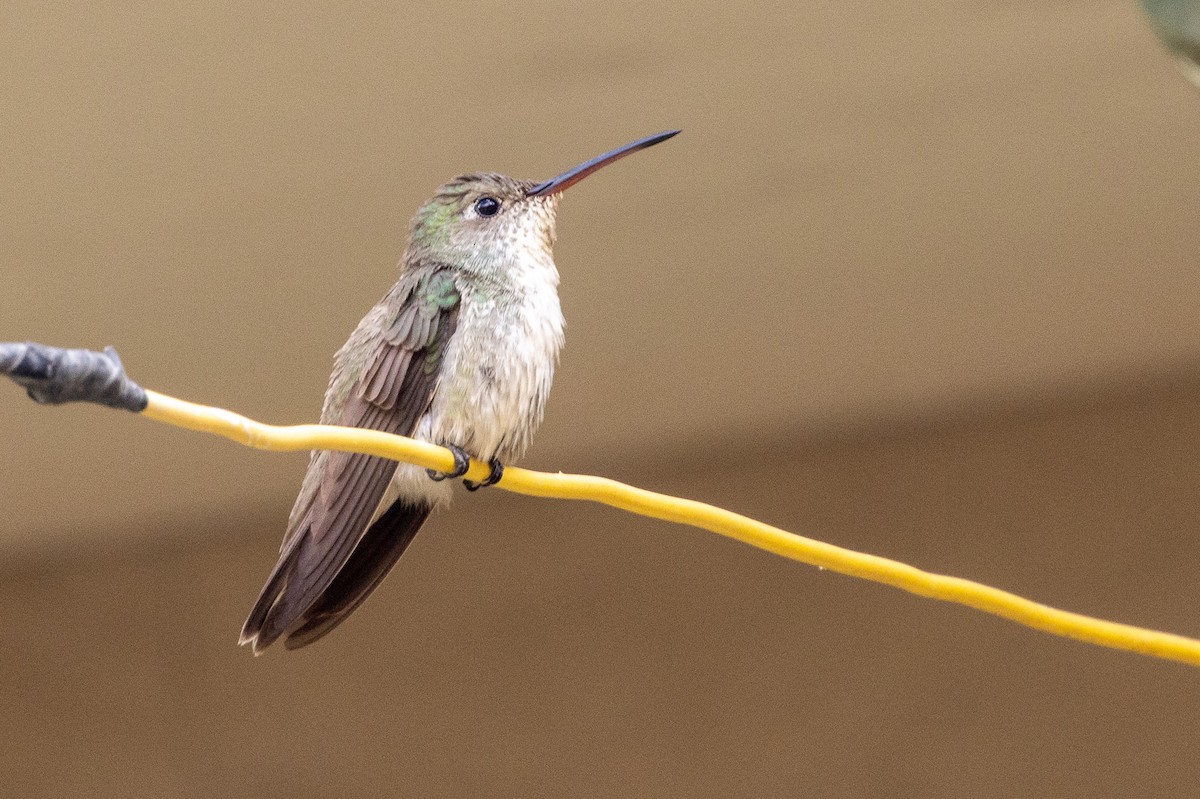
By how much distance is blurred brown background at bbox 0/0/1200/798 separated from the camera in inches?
93.6

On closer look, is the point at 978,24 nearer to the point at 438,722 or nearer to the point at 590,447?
the point at 590,447

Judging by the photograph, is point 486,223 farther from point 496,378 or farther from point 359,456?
point 359,456

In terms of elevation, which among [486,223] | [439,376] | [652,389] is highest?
[652,389]

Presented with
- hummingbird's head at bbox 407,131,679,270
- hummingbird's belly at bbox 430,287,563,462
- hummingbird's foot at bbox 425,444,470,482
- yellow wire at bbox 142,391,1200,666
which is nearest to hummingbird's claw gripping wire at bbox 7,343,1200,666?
yellow wire at bbox 142,391,1200,666

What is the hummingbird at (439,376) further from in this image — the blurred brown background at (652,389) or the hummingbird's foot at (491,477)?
the blurred brown background at (652,389)

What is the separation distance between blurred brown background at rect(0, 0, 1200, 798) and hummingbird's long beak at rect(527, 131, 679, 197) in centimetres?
66

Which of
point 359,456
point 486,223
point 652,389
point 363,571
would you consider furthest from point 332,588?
point 652,389

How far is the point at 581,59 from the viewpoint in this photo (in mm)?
2338

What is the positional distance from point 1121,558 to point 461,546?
1.67 m

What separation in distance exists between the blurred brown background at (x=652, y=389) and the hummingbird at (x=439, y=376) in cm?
66

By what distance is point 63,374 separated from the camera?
765 mm

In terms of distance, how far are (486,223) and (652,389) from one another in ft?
6.23

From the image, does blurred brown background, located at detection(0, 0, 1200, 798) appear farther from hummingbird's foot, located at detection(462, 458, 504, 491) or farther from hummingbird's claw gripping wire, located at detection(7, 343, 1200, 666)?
hummingbird's claw gripping wire, located at detection(7, 343, 1200, 666)

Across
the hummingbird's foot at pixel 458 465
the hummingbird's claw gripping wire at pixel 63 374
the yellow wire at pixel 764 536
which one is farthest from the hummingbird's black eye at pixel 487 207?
the hummingbird's claw gripping wire at pixel 63 374
